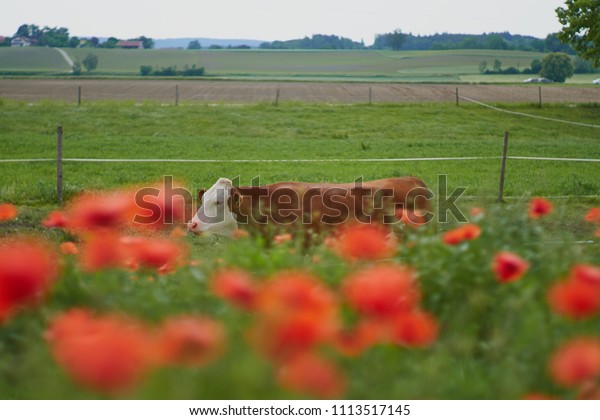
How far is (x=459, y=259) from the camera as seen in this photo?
3457mm

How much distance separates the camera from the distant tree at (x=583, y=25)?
105 ft

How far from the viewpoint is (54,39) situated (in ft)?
226

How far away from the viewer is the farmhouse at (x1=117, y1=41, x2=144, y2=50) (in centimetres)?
10222

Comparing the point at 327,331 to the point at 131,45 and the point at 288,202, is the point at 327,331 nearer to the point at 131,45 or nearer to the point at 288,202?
the point at 288,202

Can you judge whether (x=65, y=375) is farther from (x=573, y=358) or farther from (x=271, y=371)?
(x=573, y=358)

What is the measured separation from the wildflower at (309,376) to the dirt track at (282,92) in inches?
1645

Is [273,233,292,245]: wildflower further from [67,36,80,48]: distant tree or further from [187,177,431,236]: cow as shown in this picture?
[67,36,80,48]: distant tree

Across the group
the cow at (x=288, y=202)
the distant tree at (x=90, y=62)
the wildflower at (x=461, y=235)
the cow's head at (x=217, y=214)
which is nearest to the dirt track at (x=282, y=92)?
the distant tree at (x=90, y=62)

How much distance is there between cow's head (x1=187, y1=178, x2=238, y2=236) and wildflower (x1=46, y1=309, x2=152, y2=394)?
7.24 meters

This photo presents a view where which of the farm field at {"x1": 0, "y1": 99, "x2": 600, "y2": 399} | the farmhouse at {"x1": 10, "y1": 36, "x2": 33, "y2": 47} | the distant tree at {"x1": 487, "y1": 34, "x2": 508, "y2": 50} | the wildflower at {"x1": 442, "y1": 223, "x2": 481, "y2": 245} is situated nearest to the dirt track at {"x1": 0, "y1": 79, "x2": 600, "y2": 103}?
the farmhouse at {"x1": 10, "y1": 36, "x2": 33, "y2": 47}

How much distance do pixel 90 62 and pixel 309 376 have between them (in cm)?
8114

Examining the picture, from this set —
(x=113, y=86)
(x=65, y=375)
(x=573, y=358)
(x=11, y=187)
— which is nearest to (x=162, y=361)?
(x=65, y=375)

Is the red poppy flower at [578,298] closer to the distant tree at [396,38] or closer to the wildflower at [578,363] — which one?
the wildflower at [578,363]

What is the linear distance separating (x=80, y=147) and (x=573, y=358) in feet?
67.1
